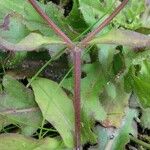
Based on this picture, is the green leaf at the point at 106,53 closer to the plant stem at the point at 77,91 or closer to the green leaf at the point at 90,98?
the green leaf at the point at 90,98

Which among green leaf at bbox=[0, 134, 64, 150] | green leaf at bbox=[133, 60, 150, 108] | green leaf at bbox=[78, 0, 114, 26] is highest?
green leaf at bbox=[78, 0, 114, 26]

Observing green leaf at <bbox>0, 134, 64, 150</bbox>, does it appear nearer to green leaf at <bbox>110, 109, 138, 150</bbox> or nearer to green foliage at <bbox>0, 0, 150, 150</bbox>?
green foliage at <bbox>0, 0, 150, 150</bbox>

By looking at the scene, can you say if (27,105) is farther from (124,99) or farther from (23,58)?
(124,99)

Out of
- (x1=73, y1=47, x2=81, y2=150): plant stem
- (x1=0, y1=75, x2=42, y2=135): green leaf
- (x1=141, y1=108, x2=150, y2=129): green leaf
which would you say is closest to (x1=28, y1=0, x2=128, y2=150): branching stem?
(x1=73, y1=47, x2=81, y2=150): plant stem

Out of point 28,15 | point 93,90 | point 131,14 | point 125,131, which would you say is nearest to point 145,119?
point 125,131

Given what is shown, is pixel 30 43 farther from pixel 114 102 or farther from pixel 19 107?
pixel 114 102

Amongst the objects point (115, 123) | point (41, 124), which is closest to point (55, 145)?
point (41, 124)
